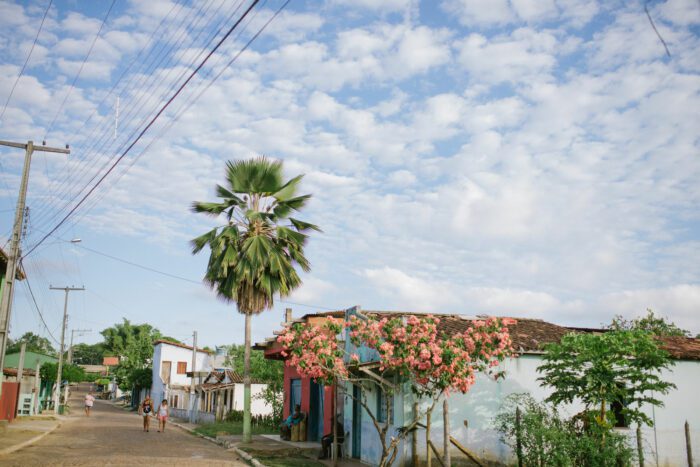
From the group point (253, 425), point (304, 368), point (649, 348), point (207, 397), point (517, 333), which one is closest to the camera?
point (649, 348)

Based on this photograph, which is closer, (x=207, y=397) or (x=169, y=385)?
(x=207, y=397)

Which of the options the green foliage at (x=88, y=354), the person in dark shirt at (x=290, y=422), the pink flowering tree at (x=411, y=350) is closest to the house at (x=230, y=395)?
the person in dark shirt at (x=290, y=422)

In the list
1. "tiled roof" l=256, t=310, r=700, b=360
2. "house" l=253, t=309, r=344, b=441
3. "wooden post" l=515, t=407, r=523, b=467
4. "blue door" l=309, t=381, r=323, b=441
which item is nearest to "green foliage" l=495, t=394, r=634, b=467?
"wooden post" l=515, t=407, r=523, b=467

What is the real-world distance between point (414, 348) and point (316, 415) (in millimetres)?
12884

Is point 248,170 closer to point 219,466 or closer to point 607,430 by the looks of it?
point 219,466

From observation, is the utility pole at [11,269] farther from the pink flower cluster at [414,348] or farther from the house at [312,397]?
the pink flower cluster at [414,348]

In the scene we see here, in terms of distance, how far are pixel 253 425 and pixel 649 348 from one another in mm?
26245

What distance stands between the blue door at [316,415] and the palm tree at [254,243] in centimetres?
298

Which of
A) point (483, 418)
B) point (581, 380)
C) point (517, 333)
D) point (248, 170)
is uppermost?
point (248, 170)

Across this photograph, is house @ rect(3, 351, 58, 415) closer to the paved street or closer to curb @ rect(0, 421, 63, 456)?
curb @ rect(0, 421, 63, 456)

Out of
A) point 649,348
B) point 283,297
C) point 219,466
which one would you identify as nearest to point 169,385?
point 283,297

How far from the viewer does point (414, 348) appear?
13.0m

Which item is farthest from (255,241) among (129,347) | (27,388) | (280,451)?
(129,347)

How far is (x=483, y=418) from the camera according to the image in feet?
50.6
